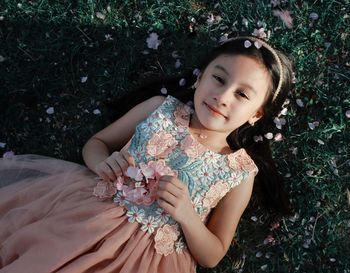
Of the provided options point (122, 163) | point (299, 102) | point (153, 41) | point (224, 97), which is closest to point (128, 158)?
point (122, 163)

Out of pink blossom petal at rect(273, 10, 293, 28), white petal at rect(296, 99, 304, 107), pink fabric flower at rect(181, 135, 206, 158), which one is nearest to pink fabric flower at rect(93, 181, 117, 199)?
pink fabric flower at rect(181, 135, 206, 158)

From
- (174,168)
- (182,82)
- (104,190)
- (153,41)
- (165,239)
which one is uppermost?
(153,41)

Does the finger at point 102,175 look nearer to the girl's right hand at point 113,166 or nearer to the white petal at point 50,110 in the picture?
the girl's right hand at point 113,166

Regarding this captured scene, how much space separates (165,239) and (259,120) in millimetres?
810

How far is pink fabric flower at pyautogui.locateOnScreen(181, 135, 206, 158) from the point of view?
2.60 metres

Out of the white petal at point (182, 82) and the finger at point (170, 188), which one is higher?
the white petal at point (182, 82)

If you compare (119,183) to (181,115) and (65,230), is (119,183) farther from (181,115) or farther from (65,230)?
(181,115)

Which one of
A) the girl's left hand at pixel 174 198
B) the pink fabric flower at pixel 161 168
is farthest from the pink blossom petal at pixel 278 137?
the girl's left hand at pixel 174 198

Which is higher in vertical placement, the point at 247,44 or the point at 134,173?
the point at 247,44

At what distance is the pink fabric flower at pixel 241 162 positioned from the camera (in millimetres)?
2615

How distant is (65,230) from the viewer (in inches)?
94.5

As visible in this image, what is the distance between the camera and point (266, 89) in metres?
2.50

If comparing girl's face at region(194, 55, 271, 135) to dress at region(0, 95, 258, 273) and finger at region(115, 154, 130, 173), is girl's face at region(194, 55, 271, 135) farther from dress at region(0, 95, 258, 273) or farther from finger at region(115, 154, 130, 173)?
finger at region(115, 154, 130, 173)

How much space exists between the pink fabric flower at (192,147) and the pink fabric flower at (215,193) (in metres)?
0.17
